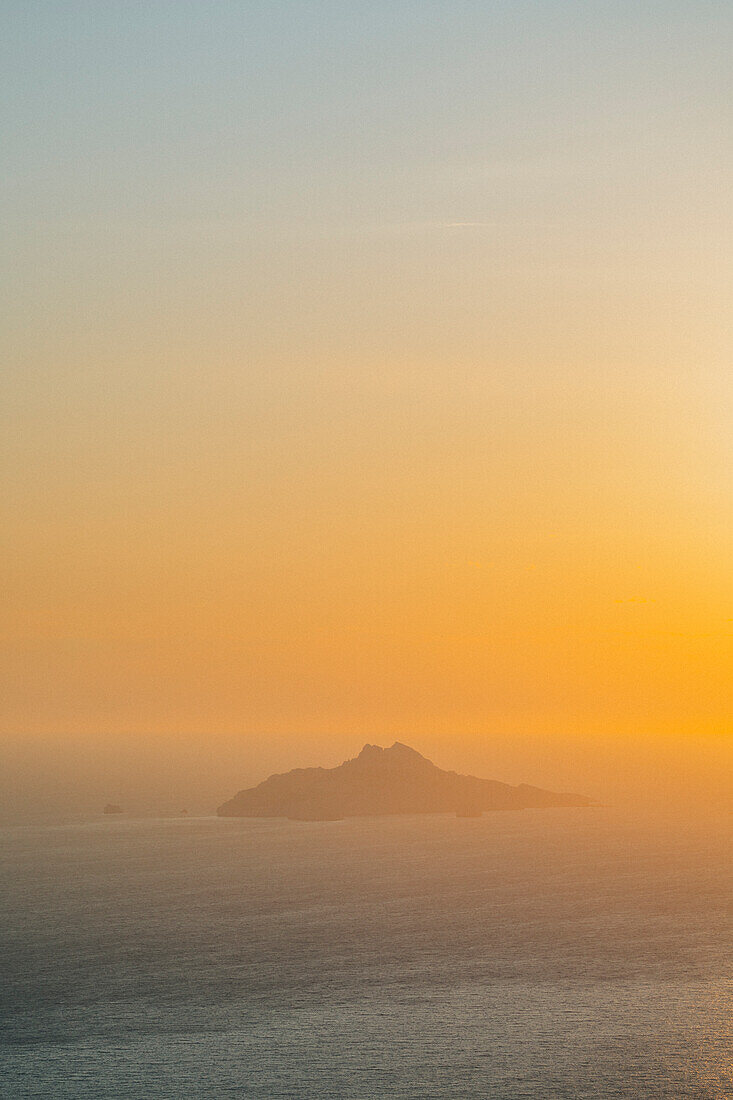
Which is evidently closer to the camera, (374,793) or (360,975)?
(360,975)

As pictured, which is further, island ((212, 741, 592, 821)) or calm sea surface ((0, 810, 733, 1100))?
island ((212, 741, 592, 821))

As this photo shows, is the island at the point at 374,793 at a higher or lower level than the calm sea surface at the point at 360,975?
higher

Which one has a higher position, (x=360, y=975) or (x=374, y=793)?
(x=374, y=793)

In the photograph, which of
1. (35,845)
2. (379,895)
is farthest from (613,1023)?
(35,845)

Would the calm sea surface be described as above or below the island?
below
